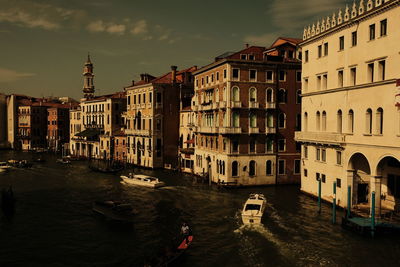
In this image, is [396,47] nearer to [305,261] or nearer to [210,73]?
[305,261]

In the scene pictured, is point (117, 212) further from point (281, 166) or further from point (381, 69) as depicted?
point (381, 69)

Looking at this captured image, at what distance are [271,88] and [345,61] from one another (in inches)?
539

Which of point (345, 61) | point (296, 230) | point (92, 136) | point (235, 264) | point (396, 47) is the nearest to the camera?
point (235, 264)

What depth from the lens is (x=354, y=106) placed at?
30109 millimetres

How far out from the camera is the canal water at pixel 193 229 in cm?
2267

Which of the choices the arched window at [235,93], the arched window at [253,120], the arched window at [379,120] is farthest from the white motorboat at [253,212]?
the arched window at [235,93]

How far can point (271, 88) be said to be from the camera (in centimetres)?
4450

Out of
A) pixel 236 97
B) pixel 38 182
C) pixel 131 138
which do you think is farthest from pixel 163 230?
pixel 131 138

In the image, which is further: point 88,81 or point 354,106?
A: point 88,81

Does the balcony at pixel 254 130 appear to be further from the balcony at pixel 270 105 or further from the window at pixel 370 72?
the window at pixel 370 72

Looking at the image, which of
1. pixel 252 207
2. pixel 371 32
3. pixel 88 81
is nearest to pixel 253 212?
pixel 252 207

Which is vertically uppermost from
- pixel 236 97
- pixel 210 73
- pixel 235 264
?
pixel 210 73

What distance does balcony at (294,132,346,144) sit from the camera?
31.5 meters

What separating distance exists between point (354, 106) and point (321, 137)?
5153 mm
